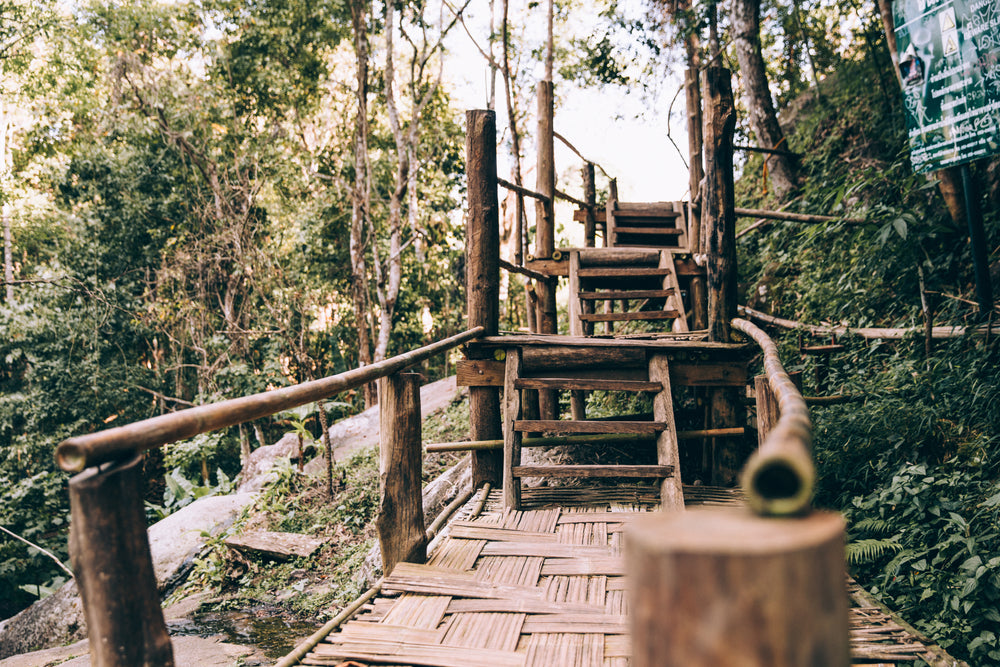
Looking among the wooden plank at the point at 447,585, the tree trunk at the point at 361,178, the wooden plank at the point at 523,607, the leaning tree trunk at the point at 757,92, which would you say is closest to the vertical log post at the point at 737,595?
the wooden plank at the point at 523,607

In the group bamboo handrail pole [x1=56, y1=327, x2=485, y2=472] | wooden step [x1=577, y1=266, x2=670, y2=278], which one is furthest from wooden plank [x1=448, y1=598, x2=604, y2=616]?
wooden step [x1=577, y1=266, x2=670, y2=278]

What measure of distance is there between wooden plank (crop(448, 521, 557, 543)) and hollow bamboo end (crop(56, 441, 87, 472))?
6.52ft

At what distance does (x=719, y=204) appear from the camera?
12.3 ft

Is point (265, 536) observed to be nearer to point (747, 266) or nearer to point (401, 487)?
point (401, 487)

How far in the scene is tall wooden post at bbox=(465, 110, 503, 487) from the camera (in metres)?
3.66

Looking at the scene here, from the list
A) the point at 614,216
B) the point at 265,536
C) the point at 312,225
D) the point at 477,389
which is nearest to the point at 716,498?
the point at 477,389

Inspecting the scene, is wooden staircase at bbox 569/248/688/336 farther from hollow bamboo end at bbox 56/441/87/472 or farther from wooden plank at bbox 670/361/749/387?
hollow bamboo end at bbox 56/441/87/472

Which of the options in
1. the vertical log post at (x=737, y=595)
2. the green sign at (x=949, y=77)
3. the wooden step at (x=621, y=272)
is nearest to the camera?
the vertical log post at (x=737, y=595)

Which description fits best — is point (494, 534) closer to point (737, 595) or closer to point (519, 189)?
point (737, 595)

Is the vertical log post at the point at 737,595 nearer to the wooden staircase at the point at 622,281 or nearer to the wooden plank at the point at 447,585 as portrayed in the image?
the wooden plank at the point at 447,585

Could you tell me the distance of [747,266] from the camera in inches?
283

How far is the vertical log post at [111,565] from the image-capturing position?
1032 mm

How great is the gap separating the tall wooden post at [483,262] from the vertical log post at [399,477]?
123 centimetres

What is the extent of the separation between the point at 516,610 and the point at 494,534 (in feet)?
2.59
